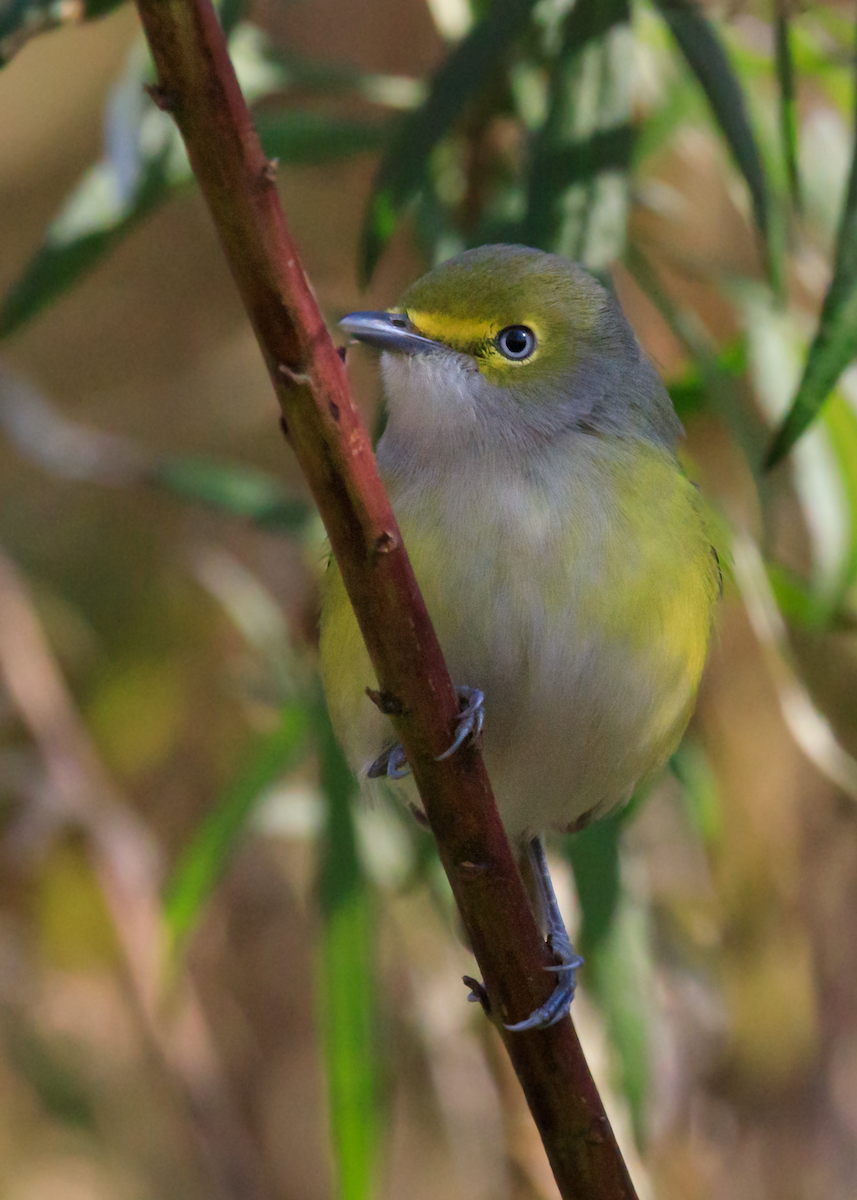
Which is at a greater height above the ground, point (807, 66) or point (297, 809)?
point (807, 66)


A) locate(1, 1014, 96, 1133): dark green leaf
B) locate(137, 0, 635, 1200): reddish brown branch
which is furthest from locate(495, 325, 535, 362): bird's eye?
locate(1, 1014, 96, 1133): dark green leaf

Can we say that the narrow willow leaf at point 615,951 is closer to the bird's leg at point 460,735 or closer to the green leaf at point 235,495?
the bird's leg at point 460,735

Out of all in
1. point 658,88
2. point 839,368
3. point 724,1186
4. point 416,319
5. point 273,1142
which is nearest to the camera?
point 839,368

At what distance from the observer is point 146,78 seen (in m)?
2.38

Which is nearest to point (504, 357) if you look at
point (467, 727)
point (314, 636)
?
point (467, 727)

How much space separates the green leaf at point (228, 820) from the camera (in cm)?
264

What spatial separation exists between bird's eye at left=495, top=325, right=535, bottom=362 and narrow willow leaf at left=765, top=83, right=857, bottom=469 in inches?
14.6

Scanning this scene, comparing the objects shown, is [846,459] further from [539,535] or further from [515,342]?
[539,535]

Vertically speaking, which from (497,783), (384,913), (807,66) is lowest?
(497,783)

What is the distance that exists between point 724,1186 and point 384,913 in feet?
3.57

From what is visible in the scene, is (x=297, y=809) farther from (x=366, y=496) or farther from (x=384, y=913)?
(x=366, y=496)

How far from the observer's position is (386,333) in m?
1.72

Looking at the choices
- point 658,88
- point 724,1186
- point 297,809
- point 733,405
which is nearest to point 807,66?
point 658,88

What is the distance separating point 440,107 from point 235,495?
1033 mm
